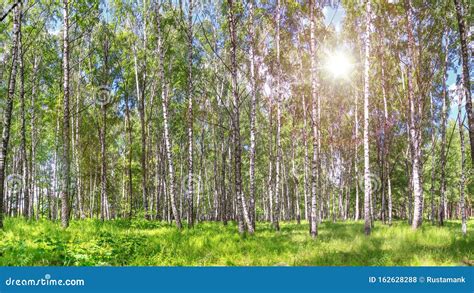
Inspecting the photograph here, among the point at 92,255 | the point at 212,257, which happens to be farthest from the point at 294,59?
the point at 92,255

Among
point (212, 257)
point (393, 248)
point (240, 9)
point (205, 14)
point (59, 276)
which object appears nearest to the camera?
point (59, 276)

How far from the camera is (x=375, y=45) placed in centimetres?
2116

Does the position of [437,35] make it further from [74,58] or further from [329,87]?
[74,58]

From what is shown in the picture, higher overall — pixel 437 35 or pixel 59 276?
pixel 437 35

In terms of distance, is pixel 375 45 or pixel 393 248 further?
pixel 375 45

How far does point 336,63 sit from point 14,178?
3234 centimetres

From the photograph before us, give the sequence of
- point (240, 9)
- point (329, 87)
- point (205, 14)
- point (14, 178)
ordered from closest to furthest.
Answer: point (240, 9) < point (205, 14) < point (329, 87) < point (14, 178)

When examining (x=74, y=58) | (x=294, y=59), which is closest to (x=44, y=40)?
(x=74, y=58)

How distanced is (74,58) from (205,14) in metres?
10.5

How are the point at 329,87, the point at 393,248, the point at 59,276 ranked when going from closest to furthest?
the point at 59,276, the point at 393,248, the point at 329,87

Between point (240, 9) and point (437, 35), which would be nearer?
point (240, 9)

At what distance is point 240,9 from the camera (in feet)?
46.4

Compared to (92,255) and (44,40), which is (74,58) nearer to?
(44,40)

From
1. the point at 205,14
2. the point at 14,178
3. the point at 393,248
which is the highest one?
the point at 205,14
